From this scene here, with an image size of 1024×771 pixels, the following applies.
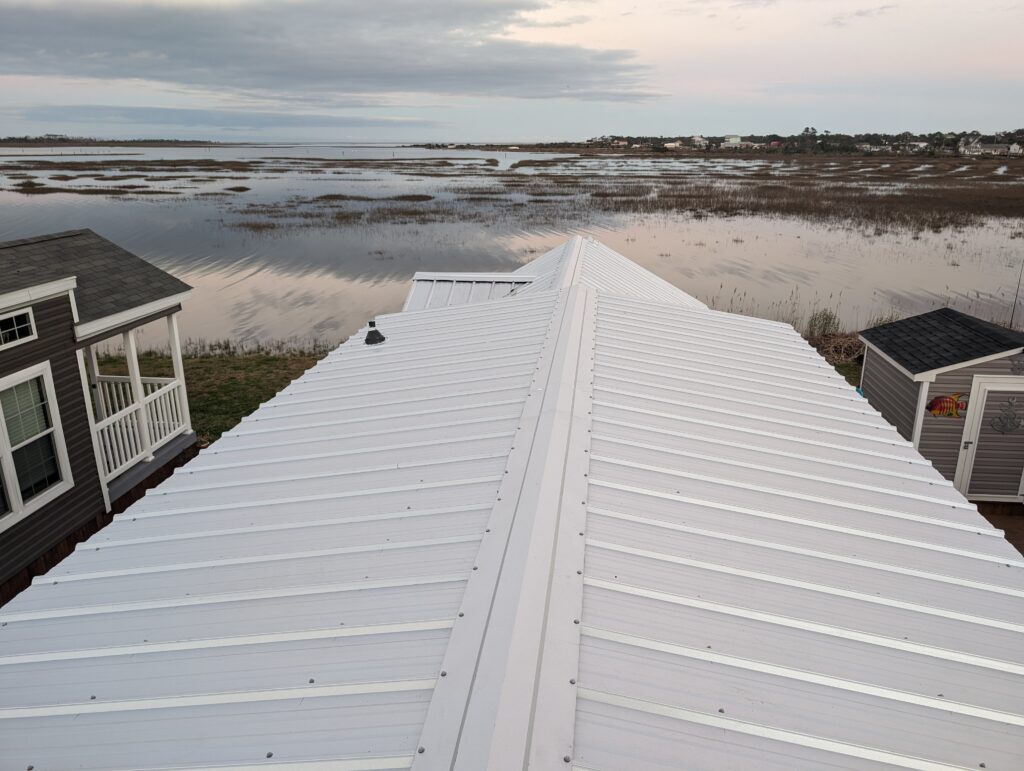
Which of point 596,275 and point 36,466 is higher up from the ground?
point 596,275

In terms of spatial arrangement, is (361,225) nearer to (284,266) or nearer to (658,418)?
(284,266)

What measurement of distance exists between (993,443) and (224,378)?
1515cm

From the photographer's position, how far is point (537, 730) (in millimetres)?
2539

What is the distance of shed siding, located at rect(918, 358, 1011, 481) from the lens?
31.8ft

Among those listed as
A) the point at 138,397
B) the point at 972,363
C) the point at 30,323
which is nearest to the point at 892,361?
the point at 972,363

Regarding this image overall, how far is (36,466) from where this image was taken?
8.13 meters

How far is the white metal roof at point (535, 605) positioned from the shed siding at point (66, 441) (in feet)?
12.5

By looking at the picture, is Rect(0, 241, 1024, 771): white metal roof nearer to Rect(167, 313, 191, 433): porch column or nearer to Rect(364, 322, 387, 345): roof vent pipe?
Rect(364, 322, 387, 345): roof vent pipe

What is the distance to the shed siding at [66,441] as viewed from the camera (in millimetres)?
7645

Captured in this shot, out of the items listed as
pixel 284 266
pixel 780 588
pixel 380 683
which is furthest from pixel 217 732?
pixel 284 266

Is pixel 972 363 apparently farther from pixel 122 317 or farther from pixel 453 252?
pixel 453 252

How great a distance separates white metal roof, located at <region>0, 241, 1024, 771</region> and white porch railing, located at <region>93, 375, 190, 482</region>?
16.1 ft

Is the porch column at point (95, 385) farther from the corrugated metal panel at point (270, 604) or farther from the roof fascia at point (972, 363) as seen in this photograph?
the roof fascia at point (972, 363)

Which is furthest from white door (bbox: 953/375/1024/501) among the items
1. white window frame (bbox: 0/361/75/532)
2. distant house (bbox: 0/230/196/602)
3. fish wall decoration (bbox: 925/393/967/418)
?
white window frame (bbox: 0/361/75/532)
